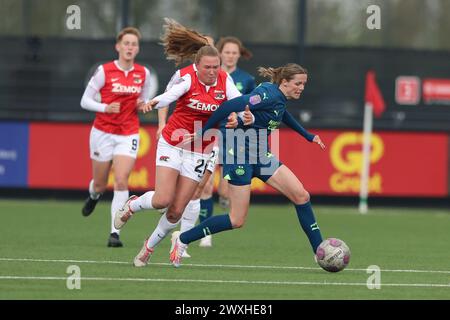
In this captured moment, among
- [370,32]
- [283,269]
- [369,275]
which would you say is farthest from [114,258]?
[370,32]

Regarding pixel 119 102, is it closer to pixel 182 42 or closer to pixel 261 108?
pixel 182 42

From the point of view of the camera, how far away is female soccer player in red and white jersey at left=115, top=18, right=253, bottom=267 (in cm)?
1167

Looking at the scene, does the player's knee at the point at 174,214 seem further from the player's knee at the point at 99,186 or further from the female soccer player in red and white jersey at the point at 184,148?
the player's knee at the point at 99,186

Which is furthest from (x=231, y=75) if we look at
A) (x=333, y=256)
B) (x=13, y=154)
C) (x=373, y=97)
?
(x=13, y=154)

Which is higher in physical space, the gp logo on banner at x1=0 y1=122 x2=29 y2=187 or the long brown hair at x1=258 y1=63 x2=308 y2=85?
the long brown hair at x1=258 y1=63 x2=308 y2=85

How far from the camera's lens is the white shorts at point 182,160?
11.8m

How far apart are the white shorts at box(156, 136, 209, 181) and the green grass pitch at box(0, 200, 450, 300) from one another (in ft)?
3.01

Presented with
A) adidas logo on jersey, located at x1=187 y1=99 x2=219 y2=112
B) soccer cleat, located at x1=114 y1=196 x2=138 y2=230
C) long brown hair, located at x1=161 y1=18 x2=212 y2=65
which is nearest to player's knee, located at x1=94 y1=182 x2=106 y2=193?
soccer cleat, located at x1=114 y1=196 x2=138 y2=230

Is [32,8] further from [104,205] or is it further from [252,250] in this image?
[252,250]

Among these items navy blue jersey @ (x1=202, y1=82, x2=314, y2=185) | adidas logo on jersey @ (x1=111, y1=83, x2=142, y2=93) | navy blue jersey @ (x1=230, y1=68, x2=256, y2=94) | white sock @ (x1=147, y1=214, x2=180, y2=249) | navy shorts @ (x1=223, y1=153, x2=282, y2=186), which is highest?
navy blue jersey @ (x1=230, y1=68, x2=256, y2=94)

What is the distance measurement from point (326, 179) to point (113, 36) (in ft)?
16.5

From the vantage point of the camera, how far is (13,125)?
22.8 metres

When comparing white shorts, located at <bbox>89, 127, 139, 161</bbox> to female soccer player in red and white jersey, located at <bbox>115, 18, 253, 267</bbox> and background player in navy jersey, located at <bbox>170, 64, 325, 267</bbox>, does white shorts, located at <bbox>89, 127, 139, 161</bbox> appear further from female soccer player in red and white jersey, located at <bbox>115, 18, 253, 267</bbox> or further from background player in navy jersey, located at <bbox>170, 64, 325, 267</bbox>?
background player in navy jersey, located at <bbox>170, 64, 325, 267</bbox>

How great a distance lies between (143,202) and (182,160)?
61cm
